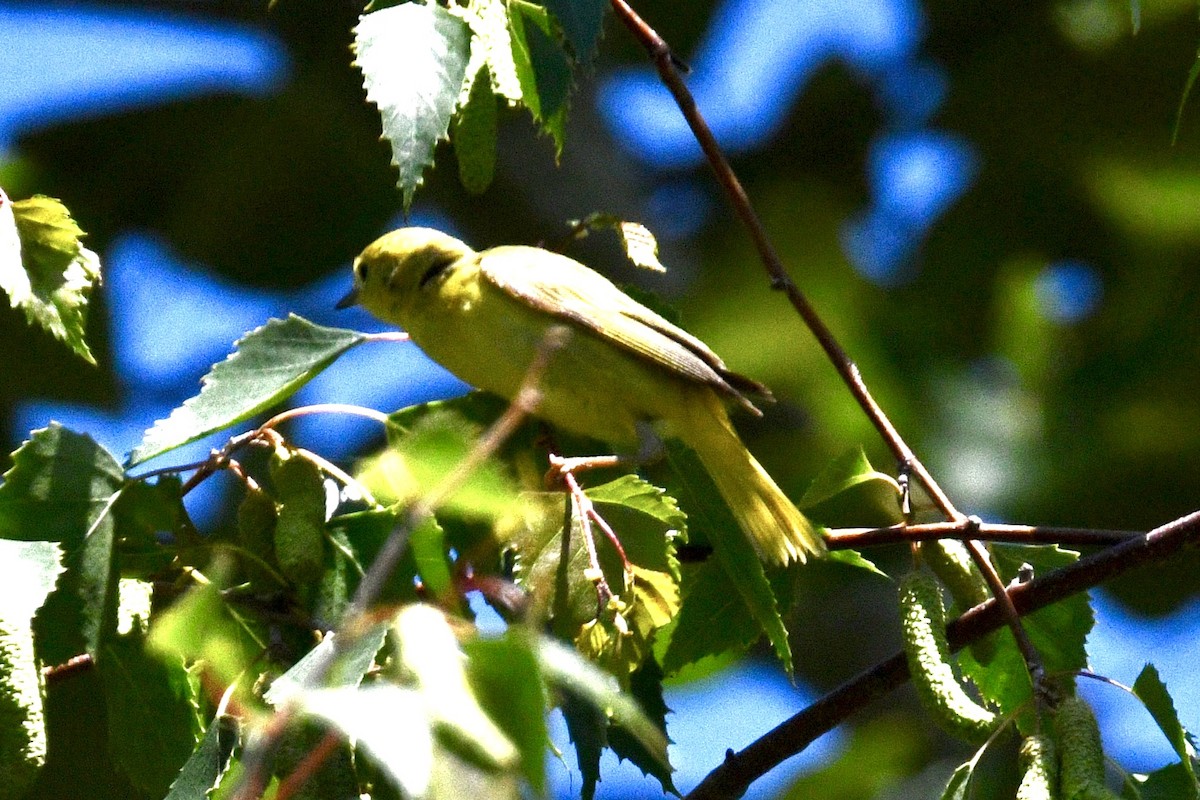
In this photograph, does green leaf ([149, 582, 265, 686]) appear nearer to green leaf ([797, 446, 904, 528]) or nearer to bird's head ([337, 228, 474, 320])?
green leaf ([797, 446, 904, 528])

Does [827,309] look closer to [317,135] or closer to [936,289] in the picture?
[936,289]

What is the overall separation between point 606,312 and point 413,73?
1162 millimetres

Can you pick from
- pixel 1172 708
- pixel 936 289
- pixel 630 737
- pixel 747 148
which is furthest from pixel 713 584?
pixel 747 148

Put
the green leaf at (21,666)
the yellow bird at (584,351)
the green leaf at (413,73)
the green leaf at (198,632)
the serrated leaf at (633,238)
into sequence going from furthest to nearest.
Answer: the yellow bird at (584,351) < the serrated leaf at (633,238) < the green leaf at (413,73) < the green leaf at (21,666) < the green leaf at (198,632)

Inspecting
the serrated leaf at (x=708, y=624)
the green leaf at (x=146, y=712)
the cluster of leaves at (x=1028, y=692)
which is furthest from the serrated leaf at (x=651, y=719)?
the green leaf at (x=146, y=712)

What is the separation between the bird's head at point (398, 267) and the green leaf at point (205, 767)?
156cm

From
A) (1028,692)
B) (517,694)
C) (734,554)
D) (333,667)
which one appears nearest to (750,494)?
(734,554)

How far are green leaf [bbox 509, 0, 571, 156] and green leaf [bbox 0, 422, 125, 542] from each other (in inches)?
32.4

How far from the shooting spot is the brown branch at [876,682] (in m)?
2.27

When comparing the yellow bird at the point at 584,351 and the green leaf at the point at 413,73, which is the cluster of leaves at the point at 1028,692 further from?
the green leaf at the point at 413,73

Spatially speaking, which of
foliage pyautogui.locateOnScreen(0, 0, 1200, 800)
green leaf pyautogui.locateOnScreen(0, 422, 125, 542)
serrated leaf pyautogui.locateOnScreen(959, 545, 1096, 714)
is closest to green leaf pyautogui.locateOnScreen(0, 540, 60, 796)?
foliage pyautogui.locateOnScreen(0, 0, 1200, 800)

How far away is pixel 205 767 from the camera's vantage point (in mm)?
2051

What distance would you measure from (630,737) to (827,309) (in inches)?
232

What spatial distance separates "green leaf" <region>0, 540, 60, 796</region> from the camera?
6.48ft
